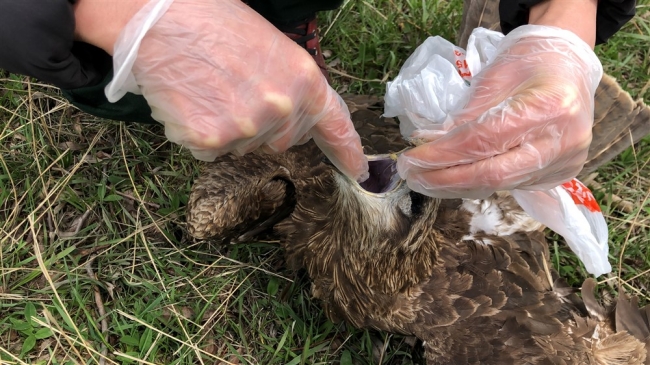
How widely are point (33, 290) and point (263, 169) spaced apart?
45.1 inches

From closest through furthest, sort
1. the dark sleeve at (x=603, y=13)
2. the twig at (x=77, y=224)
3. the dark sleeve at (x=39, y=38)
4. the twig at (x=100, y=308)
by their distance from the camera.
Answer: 1. the dark sleeve at (x=39, y=38)
2. the dark sleeve at (x=603, y=13)
3. the twig at (x=100, y=308)
4. the twig at (x=77, y=224)

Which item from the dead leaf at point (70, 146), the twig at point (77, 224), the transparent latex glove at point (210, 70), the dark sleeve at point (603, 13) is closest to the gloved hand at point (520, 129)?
the dark sleeve at point (603, 13)

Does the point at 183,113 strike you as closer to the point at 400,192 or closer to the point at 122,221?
the point at 400,192

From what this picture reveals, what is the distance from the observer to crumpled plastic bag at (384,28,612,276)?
1.93 metres

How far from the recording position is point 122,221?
2578 mm

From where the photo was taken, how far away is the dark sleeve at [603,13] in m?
1.74

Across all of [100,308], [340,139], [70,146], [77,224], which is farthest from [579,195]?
[70,146]

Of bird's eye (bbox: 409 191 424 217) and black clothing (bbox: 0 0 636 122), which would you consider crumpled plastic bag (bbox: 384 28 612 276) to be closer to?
black clothing (bbox: 0 0 636 122)

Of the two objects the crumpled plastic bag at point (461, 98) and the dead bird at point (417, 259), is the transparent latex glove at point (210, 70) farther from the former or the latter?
the crumpled plastic bag at point (461, 98)

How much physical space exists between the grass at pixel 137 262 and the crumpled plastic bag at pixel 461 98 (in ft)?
1.99

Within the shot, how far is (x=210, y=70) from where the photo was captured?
48.6 inches

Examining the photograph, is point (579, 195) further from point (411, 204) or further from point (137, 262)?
point (137, 262)

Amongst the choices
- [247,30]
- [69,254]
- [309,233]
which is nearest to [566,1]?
[247,30]

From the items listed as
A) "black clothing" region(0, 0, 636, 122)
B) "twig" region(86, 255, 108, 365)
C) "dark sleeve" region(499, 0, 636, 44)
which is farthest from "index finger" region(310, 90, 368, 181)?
"twig" region(86, 255, 108, 365)
